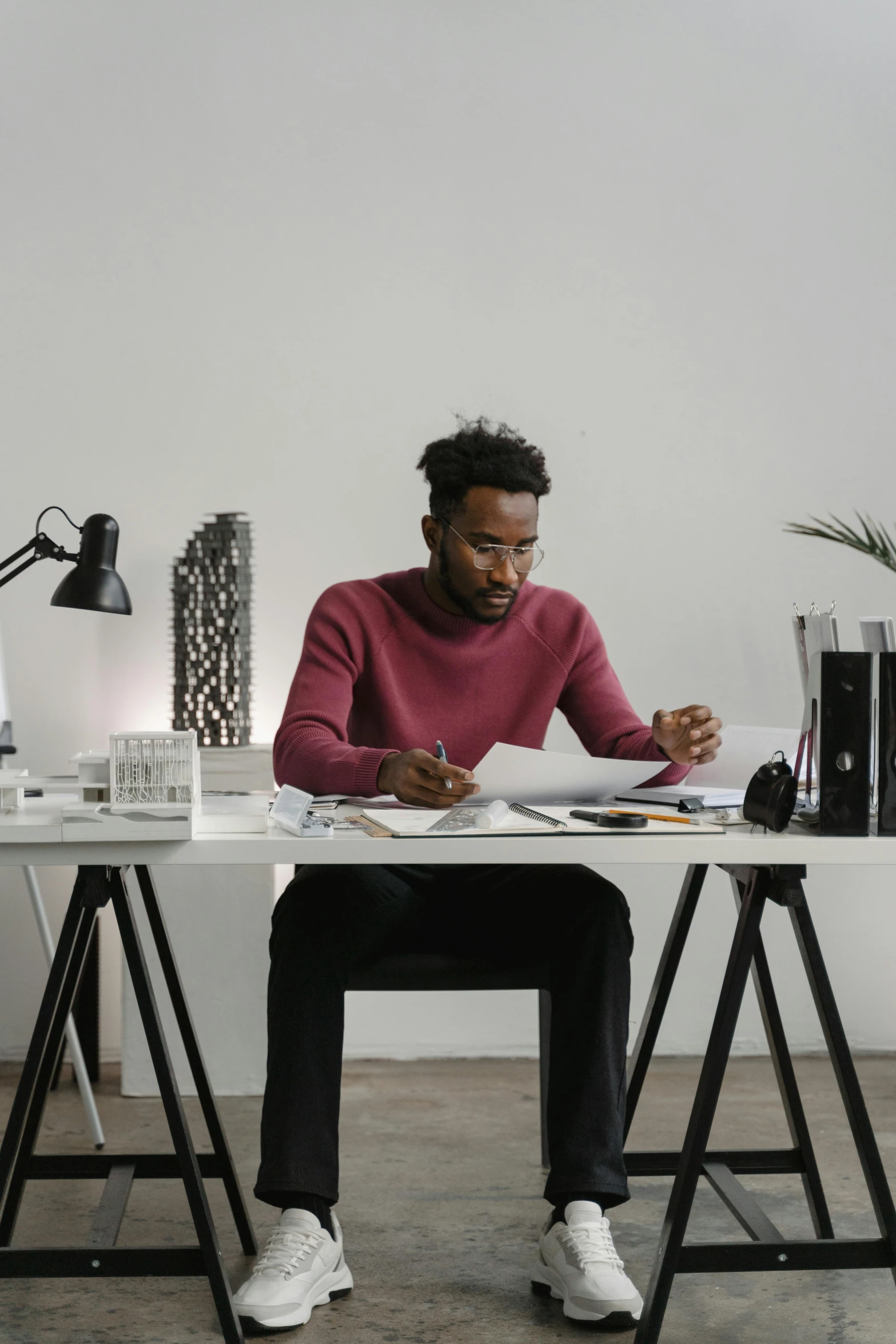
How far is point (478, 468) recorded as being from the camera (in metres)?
2.03

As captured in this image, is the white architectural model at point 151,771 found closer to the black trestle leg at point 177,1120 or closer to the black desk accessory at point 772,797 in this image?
the black trestle leg at point 177,1120

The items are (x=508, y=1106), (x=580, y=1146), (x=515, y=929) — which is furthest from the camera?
(x=508, y=1106)

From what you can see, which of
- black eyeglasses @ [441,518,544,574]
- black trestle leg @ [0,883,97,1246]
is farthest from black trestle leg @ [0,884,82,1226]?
black eyeglasses @ [441,518,544,574]

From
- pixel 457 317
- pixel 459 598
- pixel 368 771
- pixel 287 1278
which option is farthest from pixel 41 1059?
pixel 457 317

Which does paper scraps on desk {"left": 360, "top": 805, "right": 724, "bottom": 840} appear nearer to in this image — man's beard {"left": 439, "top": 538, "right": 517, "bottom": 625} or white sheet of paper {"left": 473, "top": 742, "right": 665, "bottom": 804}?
white sheet of paper {"left": 473, "top": 742, "right": 665, "bottom": 804}

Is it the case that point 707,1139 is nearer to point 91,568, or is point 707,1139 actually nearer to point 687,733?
point 687,733

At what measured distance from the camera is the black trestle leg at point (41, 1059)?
56.7 inches

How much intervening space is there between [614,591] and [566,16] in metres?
1.43

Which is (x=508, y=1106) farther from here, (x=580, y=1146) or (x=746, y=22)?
(x=746, y=22)

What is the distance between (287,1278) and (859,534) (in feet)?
7.21

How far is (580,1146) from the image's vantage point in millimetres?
1530

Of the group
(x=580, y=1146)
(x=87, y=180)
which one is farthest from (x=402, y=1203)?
(x=87, y=180)

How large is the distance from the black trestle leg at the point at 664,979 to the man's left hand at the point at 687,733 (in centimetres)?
19

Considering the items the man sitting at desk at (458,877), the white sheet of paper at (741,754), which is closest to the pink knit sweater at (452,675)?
the man sitting at desk at (458,877)
